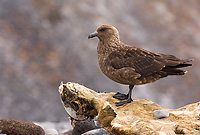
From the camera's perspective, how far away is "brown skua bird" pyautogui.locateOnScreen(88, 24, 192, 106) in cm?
320

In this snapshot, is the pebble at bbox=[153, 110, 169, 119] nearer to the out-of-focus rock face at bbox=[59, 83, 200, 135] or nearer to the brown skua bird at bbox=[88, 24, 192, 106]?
the out-of-focus rock face at bbox=[59, 83, 200, 135]

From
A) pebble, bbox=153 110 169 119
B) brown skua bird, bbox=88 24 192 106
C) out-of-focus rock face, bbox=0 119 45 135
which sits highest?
brown skua bird, bbox=88 24 192 106

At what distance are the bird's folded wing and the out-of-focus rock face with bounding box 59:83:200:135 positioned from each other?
1.51ft

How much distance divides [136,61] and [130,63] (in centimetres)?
8

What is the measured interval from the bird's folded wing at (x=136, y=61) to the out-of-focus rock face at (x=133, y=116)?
46cm

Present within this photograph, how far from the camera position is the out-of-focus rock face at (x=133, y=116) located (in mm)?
2617

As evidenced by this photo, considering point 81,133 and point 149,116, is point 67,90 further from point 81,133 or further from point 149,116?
point 149,116

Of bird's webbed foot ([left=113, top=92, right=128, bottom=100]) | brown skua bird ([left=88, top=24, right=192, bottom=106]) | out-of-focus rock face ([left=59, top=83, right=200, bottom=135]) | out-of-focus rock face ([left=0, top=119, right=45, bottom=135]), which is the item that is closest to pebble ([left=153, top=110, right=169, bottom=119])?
out-of-focus rock face ([left=59, top=83, right=200, bottom=135])

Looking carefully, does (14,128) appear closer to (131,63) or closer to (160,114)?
(131,63)

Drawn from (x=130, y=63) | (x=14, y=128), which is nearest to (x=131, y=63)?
(x=130, y=63)

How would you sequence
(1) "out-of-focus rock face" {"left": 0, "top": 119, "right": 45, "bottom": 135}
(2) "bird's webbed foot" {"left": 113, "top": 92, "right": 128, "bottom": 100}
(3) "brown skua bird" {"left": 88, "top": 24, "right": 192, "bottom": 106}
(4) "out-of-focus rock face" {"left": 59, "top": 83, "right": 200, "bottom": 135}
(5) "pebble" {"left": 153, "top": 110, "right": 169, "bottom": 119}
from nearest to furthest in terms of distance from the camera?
(4) "out-of-focus rock face" {"left": 59, "top": 83, "right": 200, "bottom": 135} < (5) "pebble" {"left": 153, "top": 110, "right": 169, "bottom": 119} < (3) "brown skua bird" {"left": 88, "top": 24, "right": 192, "bottom": 106} < (2) "bird's webbed foot" {"left": 113, "top": 92, "right": 128, "bottom": 100} < (1) "out-of-focus rock face" {"left": 0, "top": 119, "right": 45, "bottom": 135}

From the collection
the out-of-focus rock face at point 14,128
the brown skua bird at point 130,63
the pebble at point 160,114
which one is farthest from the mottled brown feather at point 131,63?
the out-of-focus rock face at point 14,128

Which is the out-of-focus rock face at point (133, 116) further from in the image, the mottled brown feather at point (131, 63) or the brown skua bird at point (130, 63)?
the mottled brown feather at point (131, 63)

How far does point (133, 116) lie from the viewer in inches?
116
